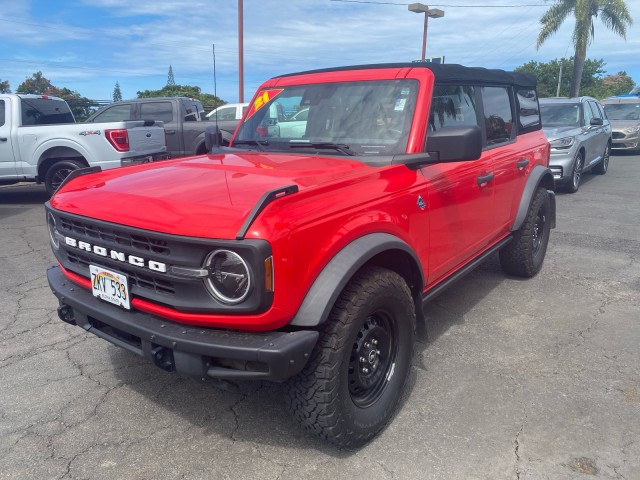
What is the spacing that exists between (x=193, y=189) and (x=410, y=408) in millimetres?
1712

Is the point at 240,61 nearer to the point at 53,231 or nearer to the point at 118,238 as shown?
the point at 53,231

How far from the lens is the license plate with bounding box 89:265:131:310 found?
2.53m

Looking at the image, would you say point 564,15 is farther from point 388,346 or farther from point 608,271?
point 388,346

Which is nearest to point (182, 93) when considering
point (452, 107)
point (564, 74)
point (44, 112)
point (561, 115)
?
point (44, 112)

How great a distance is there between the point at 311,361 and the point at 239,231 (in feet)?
2.27

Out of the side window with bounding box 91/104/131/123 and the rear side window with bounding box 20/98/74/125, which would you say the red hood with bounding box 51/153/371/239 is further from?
the side window with bounding box 91/104/131/123

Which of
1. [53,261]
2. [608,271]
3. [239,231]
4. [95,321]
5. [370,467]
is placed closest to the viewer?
[239,231]

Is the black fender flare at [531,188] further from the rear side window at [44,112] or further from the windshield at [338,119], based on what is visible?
the rear side window at [44,112]

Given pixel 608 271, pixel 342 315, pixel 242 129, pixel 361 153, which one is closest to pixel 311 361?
pixel 342 315

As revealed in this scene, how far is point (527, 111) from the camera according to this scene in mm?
5109

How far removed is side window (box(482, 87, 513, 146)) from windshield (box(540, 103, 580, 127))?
651 cm

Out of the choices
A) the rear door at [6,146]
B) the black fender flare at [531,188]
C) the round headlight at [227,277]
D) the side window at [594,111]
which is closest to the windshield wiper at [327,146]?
the round headlight at [227,277]

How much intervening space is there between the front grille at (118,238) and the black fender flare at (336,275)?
0.65 meters

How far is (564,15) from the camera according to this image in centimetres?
2430
